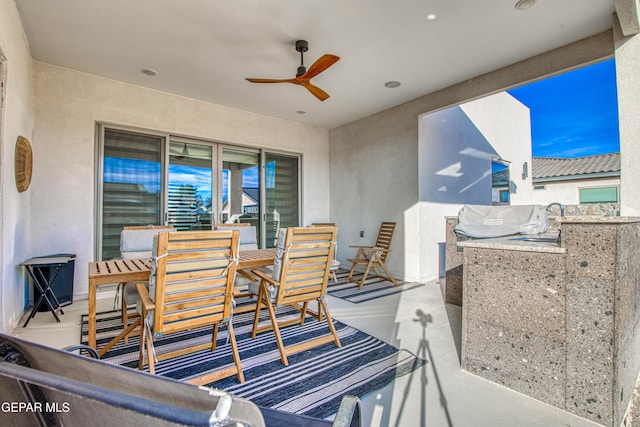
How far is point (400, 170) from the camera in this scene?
5.07 metres

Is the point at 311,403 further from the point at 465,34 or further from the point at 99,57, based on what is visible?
the point at 99,57

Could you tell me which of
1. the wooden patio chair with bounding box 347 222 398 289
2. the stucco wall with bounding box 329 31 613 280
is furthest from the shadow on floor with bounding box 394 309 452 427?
the stucco wall with bounding box 329 31 613 280

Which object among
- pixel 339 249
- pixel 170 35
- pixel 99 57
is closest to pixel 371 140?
pixel 339 249

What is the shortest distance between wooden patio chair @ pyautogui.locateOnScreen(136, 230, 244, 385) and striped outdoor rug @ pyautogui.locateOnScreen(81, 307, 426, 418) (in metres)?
0.17

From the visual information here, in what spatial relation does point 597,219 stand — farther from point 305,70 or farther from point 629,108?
point 305,70

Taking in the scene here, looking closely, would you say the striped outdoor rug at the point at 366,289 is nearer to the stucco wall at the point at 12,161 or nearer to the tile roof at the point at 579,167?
the stucco wall at the point at 12,161

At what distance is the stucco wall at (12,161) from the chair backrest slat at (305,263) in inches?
91.0

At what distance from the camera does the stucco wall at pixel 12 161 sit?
234cm

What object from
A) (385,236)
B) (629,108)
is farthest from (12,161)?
(629,108)

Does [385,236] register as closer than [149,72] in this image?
No

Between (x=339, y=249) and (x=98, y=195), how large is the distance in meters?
4.35

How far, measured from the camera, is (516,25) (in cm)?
290

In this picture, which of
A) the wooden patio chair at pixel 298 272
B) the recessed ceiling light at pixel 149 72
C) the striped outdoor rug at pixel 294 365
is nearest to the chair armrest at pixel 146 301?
the striped outdoor rug at pixel 294 365

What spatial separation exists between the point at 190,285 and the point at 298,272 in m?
0.80
